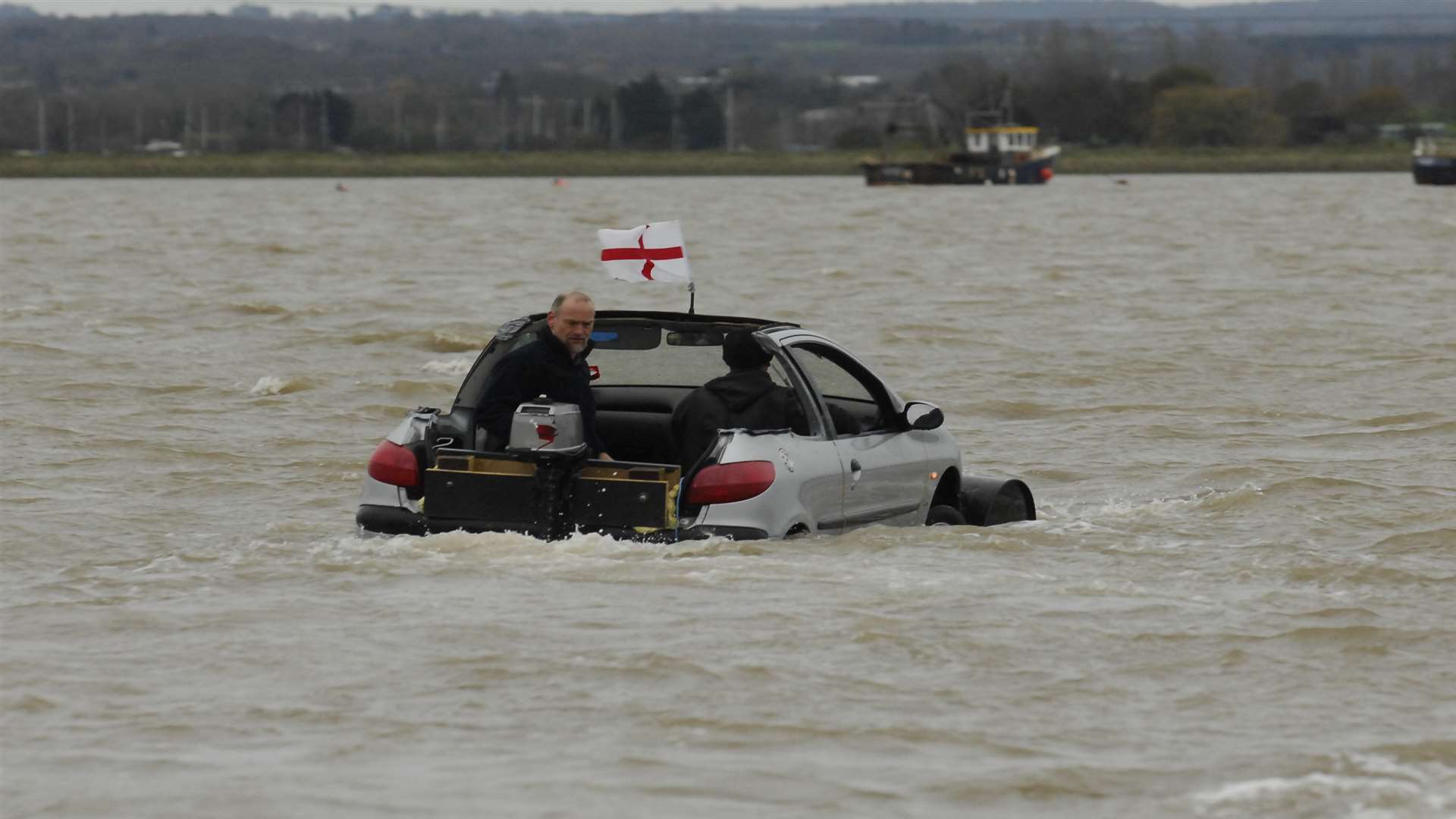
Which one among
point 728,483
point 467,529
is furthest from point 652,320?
point 467,529

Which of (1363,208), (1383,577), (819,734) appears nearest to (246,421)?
(1383,577)

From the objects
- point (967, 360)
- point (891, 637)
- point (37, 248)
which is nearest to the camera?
point (891, 637)

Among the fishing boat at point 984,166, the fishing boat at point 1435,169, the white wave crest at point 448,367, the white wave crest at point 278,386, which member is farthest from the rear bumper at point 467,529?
the fishing boat at point 984,166

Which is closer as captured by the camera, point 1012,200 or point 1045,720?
point 1045,720

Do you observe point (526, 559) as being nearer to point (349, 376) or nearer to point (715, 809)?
point (715, 809)

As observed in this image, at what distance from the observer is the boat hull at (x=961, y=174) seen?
11231 cm

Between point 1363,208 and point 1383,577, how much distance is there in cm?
6647

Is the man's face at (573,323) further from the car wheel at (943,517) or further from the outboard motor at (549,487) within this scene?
the car wheel at (943,517)

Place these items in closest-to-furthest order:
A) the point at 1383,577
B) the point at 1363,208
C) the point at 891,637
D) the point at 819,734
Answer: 1. the point at 819,734
2. the point at 891,637
3. the point at 1383,577
4. the point at 1363,208

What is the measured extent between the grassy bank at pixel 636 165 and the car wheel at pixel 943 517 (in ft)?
426

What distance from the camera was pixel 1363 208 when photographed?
7512 cm

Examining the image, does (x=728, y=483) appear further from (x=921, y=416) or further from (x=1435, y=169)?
→ (x=1435, y=169)

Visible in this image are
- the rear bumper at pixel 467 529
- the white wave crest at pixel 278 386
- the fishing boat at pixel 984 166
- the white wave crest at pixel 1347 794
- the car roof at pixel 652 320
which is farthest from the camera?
the fishing boat at pixel 984 166

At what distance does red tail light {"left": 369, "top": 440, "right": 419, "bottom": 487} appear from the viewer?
10.5 m
